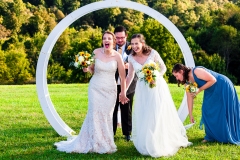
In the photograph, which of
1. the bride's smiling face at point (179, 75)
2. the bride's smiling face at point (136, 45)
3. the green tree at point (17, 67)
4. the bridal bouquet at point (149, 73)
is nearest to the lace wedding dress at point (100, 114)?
the bride's smiling face at point (136, 45)

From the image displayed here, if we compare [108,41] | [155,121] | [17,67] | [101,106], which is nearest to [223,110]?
[155,121]

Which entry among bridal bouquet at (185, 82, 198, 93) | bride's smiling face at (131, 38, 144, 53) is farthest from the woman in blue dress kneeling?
bride's smiling face at (131, 38, 144, 53)

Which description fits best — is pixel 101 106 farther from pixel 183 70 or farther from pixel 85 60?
pixel 183 70

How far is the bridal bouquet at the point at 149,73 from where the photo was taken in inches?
213

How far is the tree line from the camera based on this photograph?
1235 inches

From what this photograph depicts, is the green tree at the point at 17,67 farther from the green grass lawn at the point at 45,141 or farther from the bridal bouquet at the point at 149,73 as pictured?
the bridal bouquet at the point at 149,73

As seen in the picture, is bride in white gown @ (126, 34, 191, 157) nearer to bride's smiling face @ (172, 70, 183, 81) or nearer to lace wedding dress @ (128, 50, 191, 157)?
lace wedding dress @ (128, 50, 191, 157)

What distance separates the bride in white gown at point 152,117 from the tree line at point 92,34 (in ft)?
74.9

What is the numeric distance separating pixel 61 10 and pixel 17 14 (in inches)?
192

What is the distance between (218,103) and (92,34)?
27.7 meters

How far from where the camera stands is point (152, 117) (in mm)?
5469

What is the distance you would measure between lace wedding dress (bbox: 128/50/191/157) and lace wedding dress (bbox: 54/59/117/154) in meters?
0.40

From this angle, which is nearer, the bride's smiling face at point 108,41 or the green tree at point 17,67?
the bride's smiling face at point 108,41

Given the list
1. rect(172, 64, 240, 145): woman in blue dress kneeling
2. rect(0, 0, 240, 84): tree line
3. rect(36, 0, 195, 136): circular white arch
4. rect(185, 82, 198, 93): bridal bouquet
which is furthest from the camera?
rect(0, 0, 240, 84): tree line
